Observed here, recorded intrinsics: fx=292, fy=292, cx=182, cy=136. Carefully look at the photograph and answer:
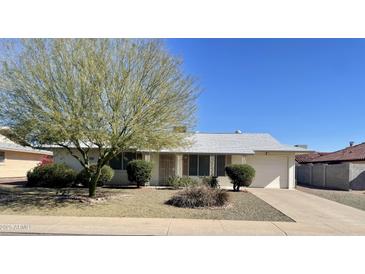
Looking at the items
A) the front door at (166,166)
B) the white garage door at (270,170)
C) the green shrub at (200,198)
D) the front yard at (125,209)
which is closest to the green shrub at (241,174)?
the white garage door at (270,170)

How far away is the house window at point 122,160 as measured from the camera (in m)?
19.4

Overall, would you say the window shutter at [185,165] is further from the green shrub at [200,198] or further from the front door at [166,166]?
the green shrub at [200,198]

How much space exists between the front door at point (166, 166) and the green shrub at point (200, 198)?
7.55 metres

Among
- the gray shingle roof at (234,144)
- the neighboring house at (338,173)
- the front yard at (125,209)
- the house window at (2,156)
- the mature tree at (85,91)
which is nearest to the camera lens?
the front yard at (125,209)

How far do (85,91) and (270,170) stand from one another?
1431 centimetres

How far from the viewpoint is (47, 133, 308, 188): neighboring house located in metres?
19.2

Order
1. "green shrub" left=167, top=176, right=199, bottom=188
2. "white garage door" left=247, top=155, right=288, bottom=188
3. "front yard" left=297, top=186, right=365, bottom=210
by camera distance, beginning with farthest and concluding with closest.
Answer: "white garage door" left=247, top=155, right=288, bottom=188 < "green shrub" left=167, top=176, right=199, bottom=188 < "front yard" left=297, top=186, right=365, bottom=210

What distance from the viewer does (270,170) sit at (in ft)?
66.3

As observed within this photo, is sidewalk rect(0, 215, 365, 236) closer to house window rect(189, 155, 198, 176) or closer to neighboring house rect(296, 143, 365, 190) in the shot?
house window rect(189, 155, 198, 176)

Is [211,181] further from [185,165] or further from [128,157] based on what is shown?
[128,157]

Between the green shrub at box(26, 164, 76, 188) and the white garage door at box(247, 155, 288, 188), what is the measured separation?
38.4 feet

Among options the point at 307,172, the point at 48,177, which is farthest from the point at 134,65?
the point at 307,172

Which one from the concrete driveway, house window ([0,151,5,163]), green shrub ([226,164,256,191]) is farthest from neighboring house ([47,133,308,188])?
the concrete driveway

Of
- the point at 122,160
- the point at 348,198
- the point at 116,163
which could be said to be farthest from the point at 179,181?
the point at 348,198
